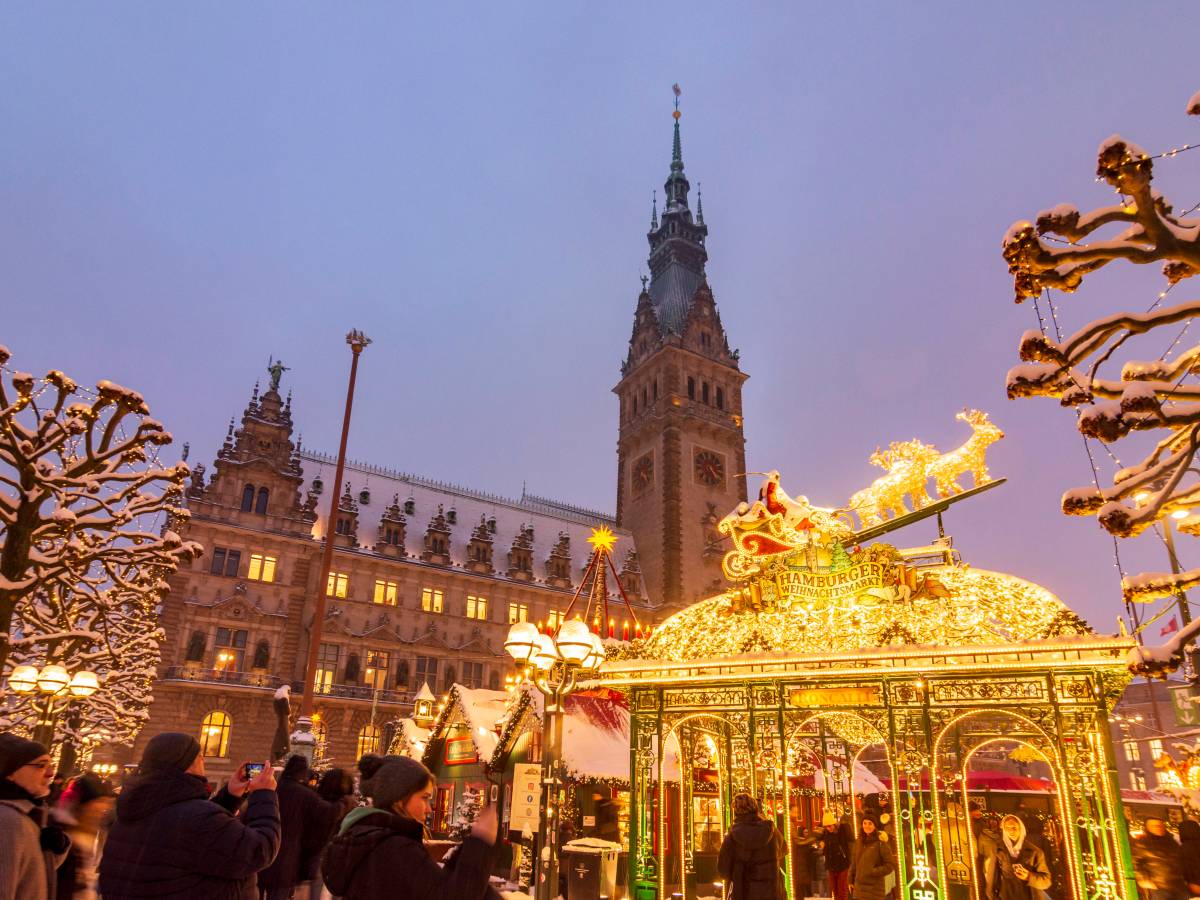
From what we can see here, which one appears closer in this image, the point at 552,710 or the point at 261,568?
the point at 552,710

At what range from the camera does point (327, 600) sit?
151ft

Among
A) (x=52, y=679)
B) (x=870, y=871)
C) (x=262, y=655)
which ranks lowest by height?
(x=870, y=871)

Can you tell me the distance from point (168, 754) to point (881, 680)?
1114 cm

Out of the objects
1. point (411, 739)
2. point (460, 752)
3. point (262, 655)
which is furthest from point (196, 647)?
point (460, 752)

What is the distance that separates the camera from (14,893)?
3889 millimetres

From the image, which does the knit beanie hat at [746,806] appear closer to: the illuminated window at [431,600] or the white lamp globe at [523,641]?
the white lamp globe at [523,641]

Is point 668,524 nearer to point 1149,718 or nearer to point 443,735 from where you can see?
point 443,735

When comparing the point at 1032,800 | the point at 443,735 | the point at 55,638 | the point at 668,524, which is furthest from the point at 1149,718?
the point at 55,638

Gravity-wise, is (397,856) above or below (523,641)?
below

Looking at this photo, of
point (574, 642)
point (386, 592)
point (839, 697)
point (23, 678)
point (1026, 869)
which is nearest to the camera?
point (1026, 869)

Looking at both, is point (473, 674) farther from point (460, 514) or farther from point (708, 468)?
point (708, 468)

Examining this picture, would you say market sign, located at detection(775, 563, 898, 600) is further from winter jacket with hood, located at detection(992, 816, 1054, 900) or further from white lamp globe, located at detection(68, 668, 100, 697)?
white lamp globe, located at detection(68, 668, 100, 697)

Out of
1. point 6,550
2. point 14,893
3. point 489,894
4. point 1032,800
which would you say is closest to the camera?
point 489,894

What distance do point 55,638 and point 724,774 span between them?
1274cm
